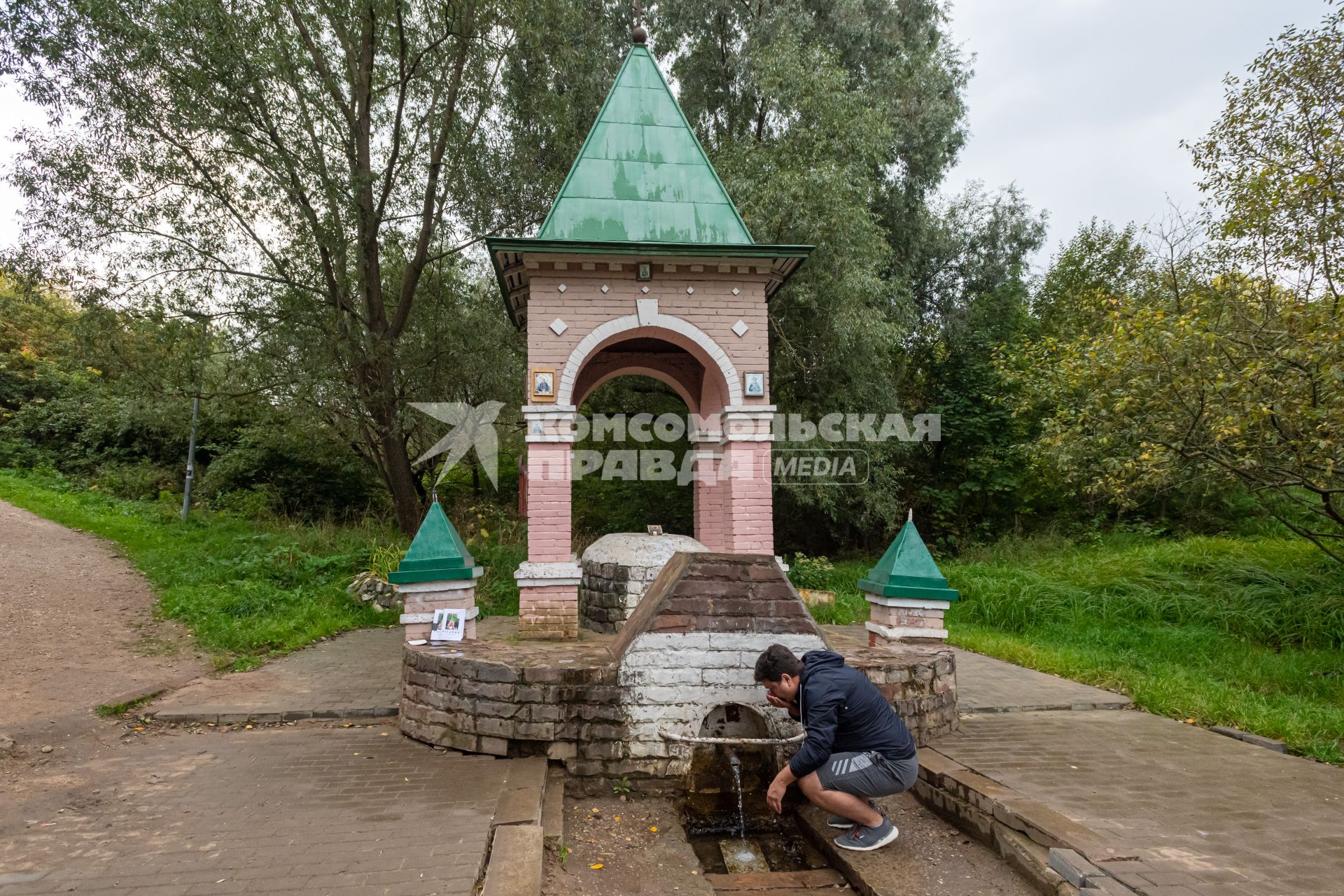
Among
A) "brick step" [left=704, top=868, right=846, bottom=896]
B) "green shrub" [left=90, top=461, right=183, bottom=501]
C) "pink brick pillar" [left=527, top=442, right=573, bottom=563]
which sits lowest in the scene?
"brick step" [left=704, top=868, right=846, bottom=896]

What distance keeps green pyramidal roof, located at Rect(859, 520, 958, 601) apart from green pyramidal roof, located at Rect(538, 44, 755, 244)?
336 centimetres

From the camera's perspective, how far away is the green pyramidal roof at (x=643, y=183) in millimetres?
7355

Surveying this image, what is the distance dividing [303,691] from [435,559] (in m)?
2.17

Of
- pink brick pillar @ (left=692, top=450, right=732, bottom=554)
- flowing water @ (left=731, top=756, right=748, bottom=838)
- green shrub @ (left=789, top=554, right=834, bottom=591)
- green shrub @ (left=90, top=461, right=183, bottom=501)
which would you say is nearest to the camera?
flowing water @ (left=731, top=756, right=748, bottom=838)

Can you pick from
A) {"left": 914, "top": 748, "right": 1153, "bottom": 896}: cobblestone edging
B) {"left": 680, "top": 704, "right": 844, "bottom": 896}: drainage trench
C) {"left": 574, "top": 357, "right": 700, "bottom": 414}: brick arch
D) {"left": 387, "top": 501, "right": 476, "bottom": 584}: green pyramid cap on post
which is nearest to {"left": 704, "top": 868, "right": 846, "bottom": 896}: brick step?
{"left": 680, "top": 704, "right": 844, "bottom": 896}: drainage trench

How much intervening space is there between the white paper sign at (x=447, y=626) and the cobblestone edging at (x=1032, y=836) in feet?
11.2

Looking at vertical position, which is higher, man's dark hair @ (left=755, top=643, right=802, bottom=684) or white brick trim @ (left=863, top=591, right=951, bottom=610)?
white brick trim @ (left=863, top=591, right=951, bottom=610)

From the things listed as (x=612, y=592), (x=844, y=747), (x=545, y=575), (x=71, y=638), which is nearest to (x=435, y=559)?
(x=545, y=575)

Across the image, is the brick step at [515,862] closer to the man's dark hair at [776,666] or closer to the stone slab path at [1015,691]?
the man's dark hair at [776,666]

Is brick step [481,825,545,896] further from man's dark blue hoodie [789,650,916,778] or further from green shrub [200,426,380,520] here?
green shrub [200,426,380,520]

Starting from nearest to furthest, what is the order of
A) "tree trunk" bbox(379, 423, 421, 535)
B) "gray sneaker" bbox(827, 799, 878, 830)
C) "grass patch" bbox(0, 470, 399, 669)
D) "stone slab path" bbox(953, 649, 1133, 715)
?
"gray sneaker" bbox(827, 799, 878, 830) < "stone slab path" bbox(953, 649, 1133, 715) < "grass patch" bbox(0, 470, 399, 669) < "tree trunk" bbox(379, 423, 421, 535)

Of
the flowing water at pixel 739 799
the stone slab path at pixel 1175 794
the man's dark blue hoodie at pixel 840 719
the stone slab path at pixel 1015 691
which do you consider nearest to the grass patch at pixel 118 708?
the flowing water at pixel 739 799

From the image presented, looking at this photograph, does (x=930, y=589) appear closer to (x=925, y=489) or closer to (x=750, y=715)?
(x=750, y=715)

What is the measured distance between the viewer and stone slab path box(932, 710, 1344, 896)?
3.35 m
